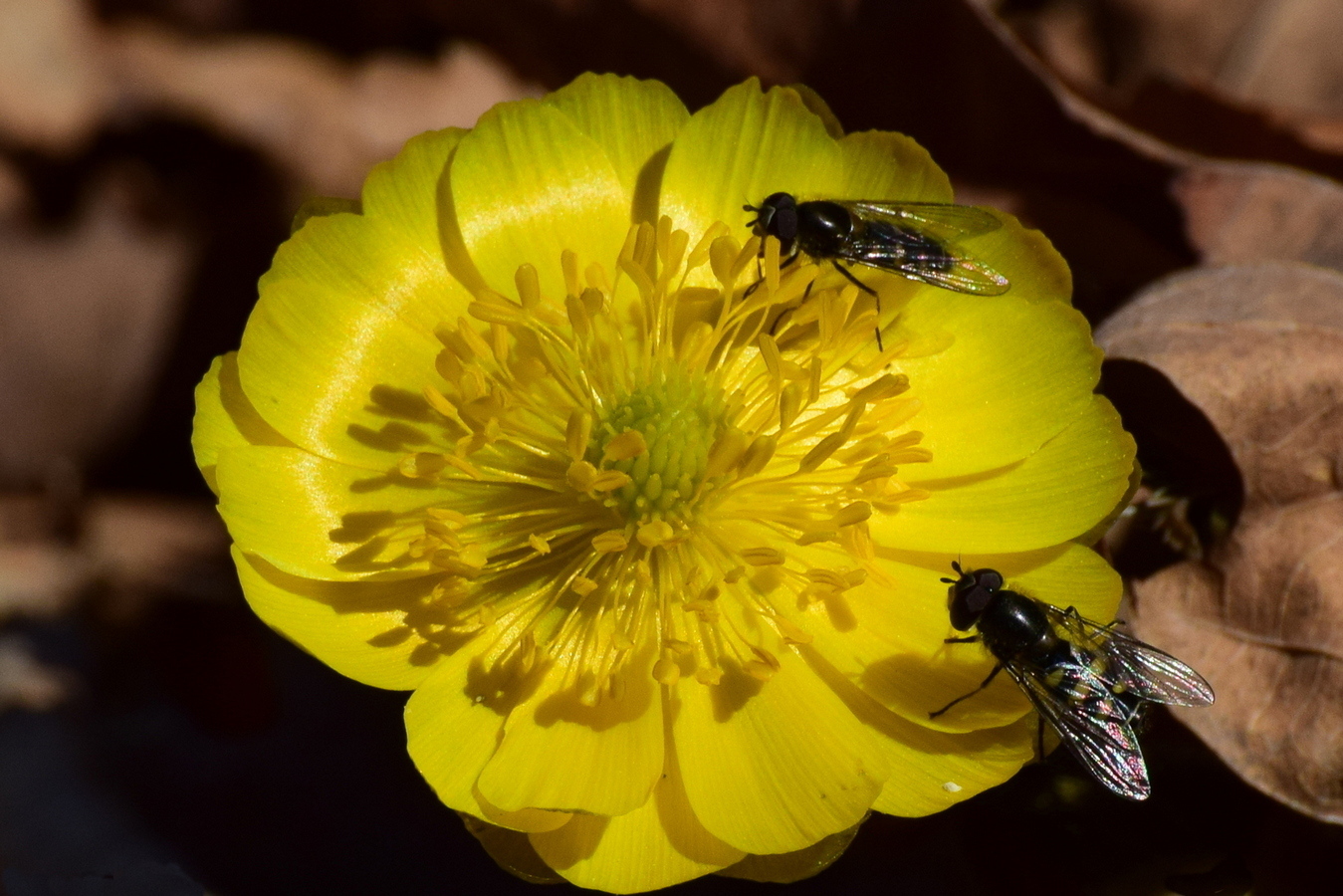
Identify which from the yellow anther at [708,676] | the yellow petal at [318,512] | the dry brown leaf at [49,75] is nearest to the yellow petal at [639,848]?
the yellow anther at [708,676]

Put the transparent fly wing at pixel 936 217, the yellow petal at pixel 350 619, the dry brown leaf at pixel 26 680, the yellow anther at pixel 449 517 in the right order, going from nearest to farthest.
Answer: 1. the yellow petal at pixel 350 619
2. the yellow anther at pixel 449 517
3. the transparent fly wing at pixel 936 217
4. the dry brown leaf at pixel 26 680

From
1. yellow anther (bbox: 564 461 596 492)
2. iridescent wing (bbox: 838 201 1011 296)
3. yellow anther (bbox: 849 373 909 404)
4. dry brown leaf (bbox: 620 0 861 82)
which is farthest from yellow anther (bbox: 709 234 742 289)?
dry brown leaf (bbox: 620 0 861 82)

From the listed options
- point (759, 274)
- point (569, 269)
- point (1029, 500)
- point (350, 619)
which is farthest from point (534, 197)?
point (1029, 500)

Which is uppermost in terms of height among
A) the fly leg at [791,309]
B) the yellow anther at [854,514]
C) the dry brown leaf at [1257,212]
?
the dry brown leaf at [1257,212]

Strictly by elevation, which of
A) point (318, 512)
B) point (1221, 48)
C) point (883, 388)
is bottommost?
point (318, 512)

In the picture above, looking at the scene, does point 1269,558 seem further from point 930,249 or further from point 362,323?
point 362,323

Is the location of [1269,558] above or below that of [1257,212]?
below

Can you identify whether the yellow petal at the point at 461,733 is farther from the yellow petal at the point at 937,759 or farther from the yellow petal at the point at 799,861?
the yellow petal at the point at 937,759
